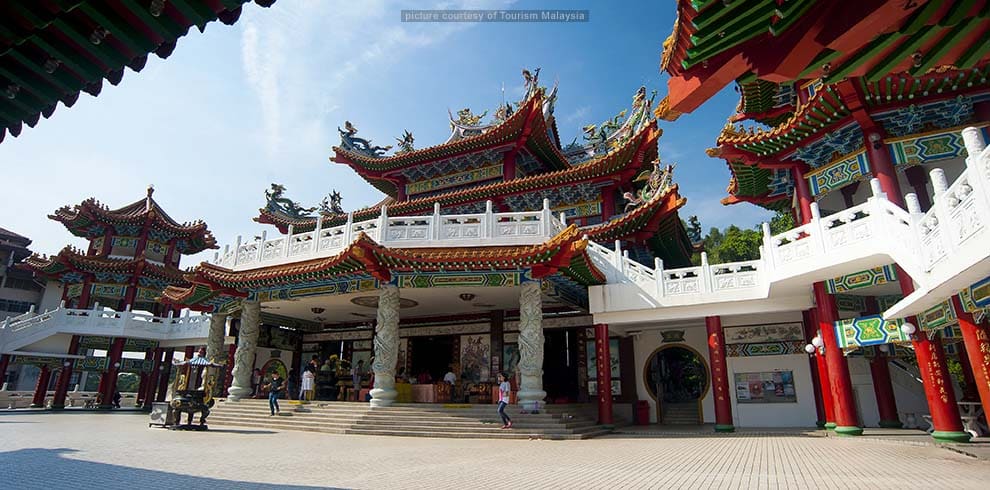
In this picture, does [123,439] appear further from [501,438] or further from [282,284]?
[501,438]

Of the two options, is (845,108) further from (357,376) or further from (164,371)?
(164,371)

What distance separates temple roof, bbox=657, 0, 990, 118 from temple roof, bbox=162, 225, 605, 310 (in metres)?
8.40

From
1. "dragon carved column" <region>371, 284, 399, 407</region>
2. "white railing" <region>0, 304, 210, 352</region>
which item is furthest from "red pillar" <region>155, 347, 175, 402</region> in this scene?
"dragon carved column" <region>371, 284, 399, 407</region>

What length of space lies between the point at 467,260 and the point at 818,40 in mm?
9988

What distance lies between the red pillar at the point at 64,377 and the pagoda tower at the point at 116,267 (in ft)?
0.11

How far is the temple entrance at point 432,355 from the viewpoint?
62.4 feet

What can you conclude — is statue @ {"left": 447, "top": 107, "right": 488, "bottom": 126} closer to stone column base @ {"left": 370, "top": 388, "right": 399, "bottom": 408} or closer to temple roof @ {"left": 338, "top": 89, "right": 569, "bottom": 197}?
temple roof @ {"left": 338, "top": 89, "right": 569, "bottom": 197}

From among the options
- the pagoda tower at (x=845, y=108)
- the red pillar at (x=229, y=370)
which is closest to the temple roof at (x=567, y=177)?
the pagoda tower at (x=845, y=108)

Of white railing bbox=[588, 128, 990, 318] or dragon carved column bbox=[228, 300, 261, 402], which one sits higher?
white railing bbox=[588, 128, 990, 318]

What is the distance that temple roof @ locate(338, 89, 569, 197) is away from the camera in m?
18.9

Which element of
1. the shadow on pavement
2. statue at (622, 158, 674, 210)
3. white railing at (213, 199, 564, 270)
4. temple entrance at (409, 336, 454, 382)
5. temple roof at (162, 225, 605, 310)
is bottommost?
the shadow on pavement

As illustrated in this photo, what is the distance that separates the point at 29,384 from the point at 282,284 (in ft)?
94.4

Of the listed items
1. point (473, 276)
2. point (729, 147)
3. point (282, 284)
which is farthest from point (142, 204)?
point (729, 147)

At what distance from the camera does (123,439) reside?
401 inches
